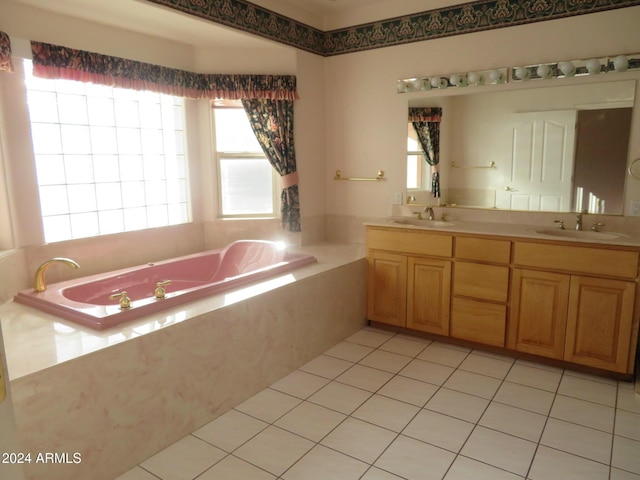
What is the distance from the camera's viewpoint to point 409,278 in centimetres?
342

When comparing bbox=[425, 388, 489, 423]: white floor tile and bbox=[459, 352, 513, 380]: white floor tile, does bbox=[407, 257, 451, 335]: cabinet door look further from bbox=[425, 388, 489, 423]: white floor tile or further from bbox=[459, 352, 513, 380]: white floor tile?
bbox=[425, 388, 489, 423]: white floor tile

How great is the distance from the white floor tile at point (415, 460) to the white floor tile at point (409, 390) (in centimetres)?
38

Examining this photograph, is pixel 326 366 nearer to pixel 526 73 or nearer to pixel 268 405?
pixel 268 405

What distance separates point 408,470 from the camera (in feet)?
6.47

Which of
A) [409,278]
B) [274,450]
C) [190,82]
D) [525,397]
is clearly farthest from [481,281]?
[190,82]

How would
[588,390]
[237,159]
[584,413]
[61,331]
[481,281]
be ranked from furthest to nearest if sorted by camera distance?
[237,159]
[481,281]
[588,390]
[584,413]
[61,331]

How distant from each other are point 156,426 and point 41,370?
2.08 ft

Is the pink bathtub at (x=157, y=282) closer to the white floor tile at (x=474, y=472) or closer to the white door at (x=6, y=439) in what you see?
the white door at (x=6, y=439)

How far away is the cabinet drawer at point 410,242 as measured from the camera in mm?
3221

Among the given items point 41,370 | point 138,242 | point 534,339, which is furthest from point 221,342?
point 534,339

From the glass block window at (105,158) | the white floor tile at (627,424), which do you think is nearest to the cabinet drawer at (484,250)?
the white floor tile at (627,424)

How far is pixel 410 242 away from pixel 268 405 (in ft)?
5.21

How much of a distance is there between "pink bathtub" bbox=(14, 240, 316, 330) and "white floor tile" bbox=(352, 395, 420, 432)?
1.04 metres

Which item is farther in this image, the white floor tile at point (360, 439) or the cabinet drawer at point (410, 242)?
the cabinet drawer at point (410, 242)
